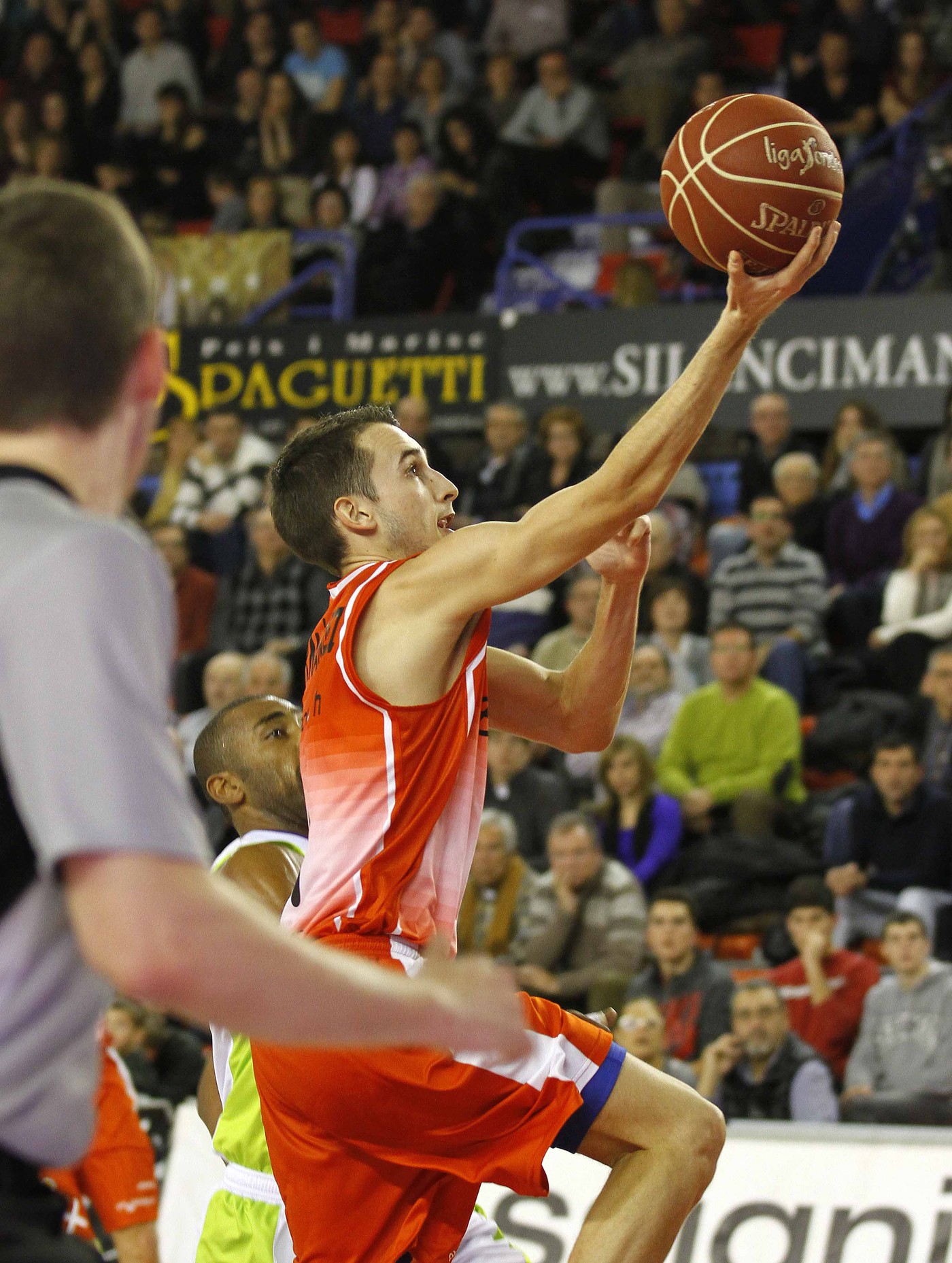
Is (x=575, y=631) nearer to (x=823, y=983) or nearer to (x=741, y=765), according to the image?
(x=741, y=765)

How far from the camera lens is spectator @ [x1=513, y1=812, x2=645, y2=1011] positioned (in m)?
9.16

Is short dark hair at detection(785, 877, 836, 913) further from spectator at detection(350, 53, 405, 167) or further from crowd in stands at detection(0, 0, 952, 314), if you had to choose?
spectator at detection(350, 53, 405, 167)

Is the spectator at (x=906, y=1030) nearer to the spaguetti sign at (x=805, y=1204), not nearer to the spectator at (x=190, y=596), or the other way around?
the spaguetti sign at (x=805, y=1204)

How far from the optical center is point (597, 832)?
10.2 m

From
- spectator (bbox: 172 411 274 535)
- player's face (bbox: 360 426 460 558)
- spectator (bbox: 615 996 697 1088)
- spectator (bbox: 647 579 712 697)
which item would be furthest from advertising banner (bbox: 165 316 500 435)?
player's face (bbox: 360 426 460 558)

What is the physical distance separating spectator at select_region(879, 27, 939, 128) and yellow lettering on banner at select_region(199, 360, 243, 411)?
552cm

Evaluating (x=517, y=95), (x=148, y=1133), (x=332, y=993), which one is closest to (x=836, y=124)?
(x=517, y=95)

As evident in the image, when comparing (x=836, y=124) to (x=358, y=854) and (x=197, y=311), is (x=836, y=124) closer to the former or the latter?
(x=197, y=311)

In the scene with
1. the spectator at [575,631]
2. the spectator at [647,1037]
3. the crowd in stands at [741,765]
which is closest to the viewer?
the spectator at [647,1037]

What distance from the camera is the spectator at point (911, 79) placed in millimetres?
14148

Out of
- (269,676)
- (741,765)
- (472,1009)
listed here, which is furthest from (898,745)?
(472,1009)

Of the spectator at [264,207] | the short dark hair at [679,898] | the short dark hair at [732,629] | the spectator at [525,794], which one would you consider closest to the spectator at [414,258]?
the spectator at [264,207]

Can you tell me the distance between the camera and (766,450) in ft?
40.1

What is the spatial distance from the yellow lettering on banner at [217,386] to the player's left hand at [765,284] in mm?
11006
